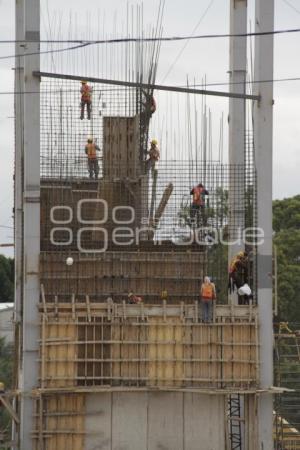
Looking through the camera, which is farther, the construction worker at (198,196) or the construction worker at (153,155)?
the construction worker at (153,155)

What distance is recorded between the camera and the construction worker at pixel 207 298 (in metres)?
24.1

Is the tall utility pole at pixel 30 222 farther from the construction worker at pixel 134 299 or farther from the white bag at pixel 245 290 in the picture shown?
the white bag at pixel 245 290

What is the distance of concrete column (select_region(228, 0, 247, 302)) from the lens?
26.7 m

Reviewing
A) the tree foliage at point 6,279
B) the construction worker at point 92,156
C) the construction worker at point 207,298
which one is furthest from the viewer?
the tree foliage at point 6,279

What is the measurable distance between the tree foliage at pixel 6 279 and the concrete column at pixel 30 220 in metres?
48.2

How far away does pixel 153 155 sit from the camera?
91.6ft

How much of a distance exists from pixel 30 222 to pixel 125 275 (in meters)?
3.11

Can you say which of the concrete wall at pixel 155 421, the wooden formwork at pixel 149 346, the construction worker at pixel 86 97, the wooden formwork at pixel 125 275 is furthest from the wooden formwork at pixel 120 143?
the concrete wall at pixel 155 421

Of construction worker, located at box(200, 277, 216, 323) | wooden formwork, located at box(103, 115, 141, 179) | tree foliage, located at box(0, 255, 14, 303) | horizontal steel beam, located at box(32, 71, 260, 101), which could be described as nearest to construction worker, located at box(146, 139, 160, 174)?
wooden formwork, located at box(103, 115, 141, 179)

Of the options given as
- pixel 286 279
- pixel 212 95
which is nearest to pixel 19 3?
pixel 212 95

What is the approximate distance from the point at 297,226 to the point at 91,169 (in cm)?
3202

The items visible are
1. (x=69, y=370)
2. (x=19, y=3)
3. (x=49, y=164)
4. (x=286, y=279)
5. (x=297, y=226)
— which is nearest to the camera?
(x=69, y=370)

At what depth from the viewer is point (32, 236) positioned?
965 inches

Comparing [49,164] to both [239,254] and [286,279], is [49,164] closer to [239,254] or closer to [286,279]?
[239,254]
